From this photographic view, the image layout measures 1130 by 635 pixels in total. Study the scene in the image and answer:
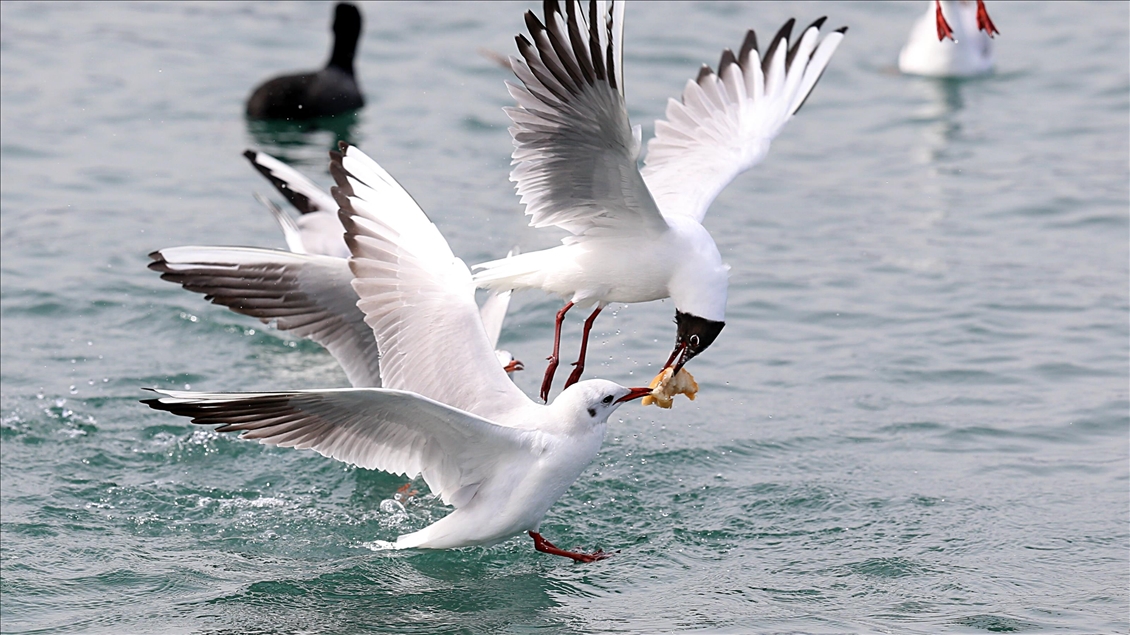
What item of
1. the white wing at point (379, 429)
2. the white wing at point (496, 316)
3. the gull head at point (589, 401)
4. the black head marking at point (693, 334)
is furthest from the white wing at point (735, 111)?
the white wing at point (379, 429)

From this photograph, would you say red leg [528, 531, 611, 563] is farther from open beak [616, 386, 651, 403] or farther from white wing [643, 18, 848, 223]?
white wing [643, 18, 848, 223]

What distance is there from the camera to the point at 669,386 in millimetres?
6195

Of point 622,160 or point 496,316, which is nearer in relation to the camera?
point 622,160

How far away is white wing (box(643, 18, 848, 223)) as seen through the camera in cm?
727

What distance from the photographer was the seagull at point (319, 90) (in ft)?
40.3

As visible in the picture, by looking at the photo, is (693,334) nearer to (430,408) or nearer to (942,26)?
(430,408)

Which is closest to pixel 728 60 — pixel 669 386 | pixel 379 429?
pixel 669 386

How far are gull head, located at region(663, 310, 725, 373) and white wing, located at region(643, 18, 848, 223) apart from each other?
1057 mm

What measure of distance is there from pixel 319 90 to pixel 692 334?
6.85m

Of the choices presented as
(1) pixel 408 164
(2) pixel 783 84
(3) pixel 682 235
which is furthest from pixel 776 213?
(3) pixel 682 235

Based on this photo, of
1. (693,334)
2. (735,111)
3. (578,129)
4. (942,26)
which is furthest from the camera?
(942,26)

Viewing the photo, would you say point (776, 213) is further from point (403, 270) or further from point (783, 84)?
point (403, 270)

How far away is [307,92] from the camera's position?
1237cm

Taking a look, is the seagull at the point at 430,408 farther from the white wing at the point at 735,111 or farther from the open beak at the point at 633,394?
the white wing at the point at 735,111
